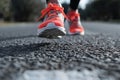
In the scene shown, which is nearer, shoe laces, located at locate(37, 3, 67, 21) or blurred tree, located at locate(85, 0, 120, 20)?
shoe laces, located at locate(37, 3, 67, 21)

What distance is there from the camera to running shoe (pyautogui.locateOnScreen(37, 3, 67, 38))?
234 centimetres

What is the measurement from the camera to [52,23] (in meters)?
2.35

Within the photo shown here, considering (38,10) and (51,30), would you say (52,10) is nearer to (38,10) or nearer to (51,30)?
(51,30)

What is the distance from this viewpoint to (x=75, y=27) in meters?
3.86

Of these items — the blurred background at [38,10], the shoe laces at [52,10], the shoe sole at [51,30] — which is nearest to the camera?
the shoe sole at [51,30]

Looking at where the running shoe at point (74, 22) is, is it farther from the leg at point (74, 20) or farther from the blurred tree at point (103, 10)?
the blurred tree at point (103, 10)

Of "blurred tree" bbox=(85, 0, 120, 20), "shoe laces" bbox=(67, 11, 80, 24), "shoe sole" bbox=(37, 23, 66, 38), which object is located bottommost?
"shoe sole" bbox=(37, 23, 66, 38)

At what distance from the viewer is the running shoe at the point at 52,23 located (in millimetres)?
2336

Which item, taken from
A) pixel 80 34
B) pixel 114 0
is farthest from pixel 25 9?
pixel 80 34

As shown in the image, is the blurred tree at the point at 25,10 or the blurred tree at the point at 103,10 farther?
the blurred tree at the point at 103,10

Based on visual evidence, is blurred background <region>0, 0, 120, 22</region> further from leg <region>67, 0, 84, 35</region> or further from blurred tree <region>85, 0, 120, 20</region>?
Result: leg <region>67, 0, 84, 35</region>

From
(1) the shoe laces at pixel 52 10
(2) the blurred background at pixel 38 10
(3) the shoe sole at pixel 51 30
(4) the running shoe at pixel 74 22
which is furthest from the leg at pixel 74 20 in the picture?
(2) the blurred background at pixel 38 10

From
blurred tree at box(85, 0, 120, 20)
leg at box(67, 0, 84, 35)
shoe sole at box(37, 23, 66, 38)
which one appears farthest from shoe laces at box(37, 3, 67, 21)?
blurred tree at box(85, 0, 120, 20)

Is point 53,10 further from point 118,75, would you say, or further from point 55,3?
point 118,75
